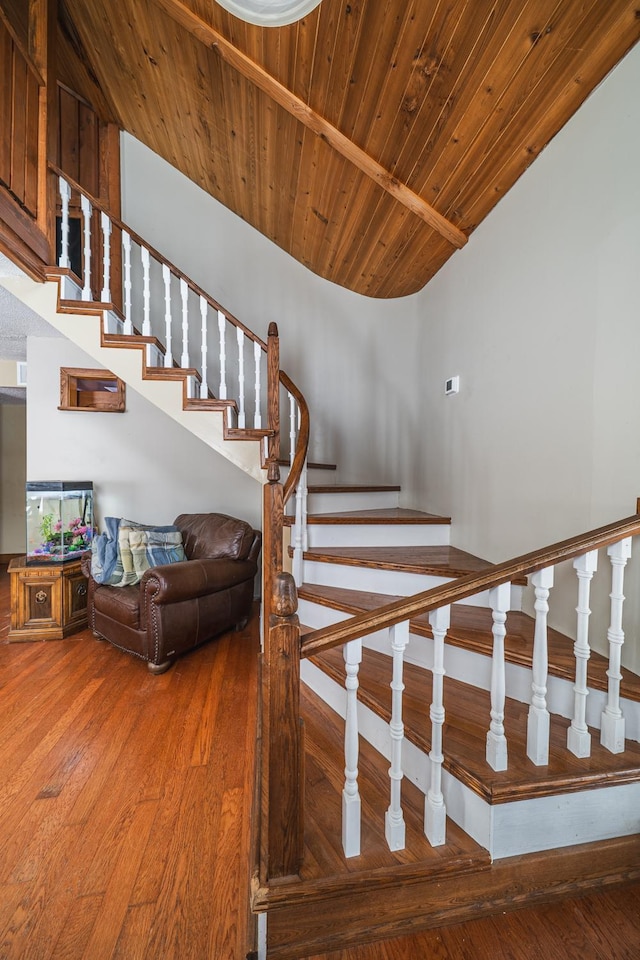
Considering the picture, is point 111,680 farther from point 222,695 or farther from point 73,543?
point 73,543

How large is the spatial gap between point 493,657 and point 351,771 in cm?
52

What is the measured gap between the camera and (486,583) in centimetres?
114

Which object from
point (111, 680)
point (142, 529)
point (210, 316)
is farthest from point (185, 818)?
point (210, 316)

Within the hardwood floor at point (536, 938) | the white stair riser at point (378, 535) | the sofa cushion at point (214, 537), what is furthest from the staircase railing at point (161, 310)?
the hardwood floor at point (536, 938)

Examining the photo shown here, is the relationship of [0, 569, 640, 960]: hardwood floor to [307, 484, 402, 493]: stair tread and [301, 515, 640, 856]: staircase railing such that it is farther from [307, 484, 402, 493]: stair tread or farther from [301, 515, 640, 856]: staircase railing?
[307, 484, 402, 493]: stair tread

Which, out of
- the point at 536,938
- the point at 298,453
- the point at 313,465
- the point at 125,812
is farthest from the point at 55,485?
the point at 536,938

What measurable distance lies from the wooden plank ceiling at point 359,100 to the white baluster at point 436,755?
6.78 ft

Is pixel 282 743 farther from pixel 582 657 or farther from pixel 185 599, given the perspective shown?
pixel 185 599

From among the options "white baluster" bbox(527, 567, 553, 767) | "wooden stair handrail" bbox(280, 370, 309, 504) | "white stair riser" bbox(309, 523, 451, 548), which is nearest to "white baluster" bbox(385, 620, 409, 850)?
"white baluster" bbox(527, 567, 553, 767)

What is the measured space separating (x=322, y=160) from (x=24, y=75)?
1.59 m

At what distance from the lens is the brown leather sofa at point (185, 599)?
2.57 m

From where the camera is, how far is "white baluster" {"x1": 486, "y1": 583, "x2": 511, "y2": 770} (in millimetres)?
1188

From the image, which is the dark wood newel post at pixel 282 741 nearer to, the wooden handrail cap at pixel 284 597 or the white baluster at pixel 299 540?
the wooden handrail cap at pixel 284 597

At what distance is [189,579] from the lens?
8.80ft
